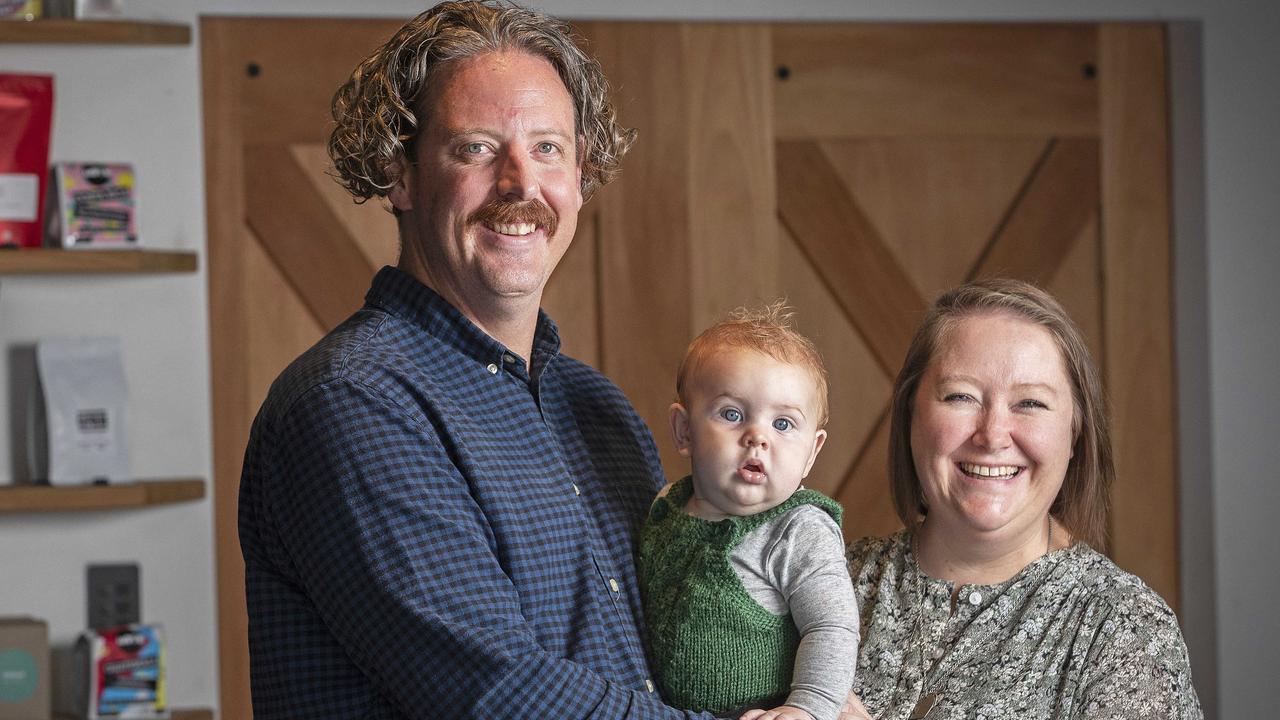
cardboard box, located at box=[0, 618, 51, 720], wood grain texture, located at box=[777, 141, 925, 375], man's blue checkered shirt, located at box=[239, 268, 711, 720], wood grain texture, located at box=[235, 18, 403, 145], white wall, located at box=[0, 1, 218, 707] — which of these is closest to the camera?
man's blue checkered shirt, located at box=[239, 268, 711, 720]

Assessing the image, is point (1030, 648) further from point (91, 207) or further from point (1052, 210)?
point (91, 207)

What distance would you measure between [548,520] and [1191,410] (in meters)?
2.60

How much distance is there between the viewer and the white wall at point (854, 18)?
3166mm

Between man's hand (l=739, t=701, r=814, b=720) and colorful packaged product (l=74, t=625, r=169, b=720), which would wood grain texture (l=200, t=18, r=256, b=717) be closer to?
colorful packaged product (l=74, t=625, r=169, b=720)

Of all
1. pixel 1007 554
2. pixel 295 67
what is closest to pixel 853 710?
pixel 1007 554

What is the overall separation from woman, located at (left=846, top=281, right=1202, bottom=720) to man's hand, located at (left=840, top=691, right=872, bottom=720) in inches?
0.4

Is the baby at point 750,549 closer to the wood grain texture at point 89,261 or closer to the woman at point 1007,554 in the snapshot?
the woman at point 1007,554

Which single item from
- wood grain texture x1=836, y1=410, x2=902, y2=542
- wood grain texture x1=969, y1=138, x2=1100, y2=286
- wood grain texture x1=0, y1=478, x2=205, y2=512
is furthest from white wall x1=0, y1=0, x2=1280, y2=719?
wood grain texture x1=836, y1=410, x2=902, y2=542

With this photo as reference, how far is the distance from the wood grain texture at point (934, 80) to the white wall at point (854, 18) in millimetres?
56

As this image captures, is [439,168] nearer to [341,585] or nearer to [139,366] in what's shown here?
[341,585]

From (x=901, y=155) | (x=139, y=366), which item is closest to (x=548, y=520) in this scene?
(x=139, y=366)

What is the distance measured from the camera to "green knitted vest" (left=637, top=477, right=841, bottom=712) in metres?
1.71

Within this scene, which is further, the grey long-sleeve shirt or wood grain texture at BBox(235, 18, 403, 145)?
wood grain texture at BBox(235, 18, 403, 145)

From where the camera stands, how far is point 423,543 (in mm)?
1423
